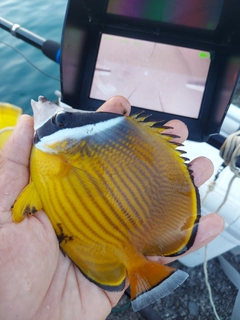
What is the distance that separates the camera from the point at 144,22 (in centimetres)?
216

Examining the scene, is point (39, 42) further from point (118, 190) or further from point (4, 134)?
point (118, 190)

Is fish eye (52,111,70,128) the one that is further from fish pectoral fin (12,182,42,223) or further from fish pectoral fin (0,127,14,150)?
fish pectoral fin (0,127,14,150)

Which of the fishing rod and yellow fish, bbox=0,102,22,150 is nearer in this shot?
yellow fish, bbox=0,102,22,150

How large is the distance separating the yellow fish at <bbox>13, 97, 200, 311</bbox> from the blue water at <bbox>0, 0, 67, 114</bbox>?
2747 millimetres

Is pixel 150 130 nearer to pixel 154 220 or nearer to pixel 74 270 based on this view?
pixel 154 220

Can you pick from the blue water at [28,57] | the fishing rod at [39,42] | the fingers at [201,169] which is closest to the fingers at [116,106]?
the fingers at [201,169]

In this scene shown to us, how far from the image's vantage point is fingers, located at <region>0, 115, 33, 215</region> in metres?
1.41

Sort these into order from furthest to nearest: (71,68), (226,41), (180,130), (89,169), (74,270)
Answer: (71,68) → (226,41) → (180,130) → (74,270) → (89,169)

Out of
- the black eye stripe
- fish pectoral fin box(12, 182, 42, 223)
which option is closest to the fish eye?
the black eye stripe

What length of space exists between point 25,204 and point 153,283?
23.6 inches

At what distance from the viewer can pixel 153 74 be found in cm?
226

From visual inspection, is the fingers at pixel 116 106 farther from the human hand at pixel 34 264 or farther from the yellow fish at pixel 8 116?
the yellow fish at pixel 8 116

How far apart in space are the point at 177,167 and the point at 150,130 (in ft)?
0.61

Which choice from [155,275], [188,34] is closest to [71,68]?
[188,34]
